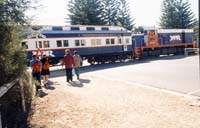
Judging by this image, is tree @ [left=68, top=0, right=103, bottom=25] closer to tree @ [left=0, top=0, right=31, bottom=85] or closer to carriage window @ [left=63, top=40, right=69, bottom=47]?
carriage window @ [left=63, top=40, right=69, bottom=47]

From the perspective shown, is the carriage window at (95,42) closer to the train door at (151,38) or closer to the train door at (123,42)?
the train door at (123,42)

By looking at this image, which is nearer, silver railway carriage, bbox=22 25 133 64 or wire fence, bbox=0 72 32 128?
wire fence, bbox=0 72 32 128

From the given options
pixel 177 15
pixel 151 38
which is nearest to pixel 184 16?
pixel 177 15

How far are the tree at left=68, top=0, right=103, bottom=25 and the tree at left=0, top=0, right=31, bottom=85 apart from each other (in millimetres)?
52703

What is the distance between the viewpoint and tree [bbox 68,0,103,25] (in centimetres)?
6225

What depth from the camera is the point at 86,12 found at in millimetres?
62625

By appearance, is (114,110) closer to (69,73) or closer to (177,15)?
(69,73)

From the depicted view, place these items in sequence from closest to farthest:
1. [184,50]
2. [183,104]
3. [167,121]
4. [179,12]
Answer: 1. [167,121]
2. [183,104]
3. [184,50]
4. [179,12]

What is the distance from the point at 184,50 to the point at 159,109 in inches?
1453

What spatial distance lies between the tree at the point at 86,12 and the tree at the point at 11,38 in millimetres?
52703

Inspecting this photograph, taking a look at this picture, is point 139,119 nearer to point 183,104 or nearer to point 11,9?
point 183,104

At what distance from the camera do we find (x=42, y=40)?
92.2ft

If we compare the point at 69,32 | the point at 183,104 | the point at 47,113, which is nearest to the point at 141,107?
the point at 183,104

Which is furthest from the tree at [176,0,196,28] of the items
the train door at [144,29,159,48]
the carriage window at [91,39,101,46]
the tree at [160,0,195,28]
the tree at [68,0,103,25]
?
the carriage window at [91,39,101,46]
